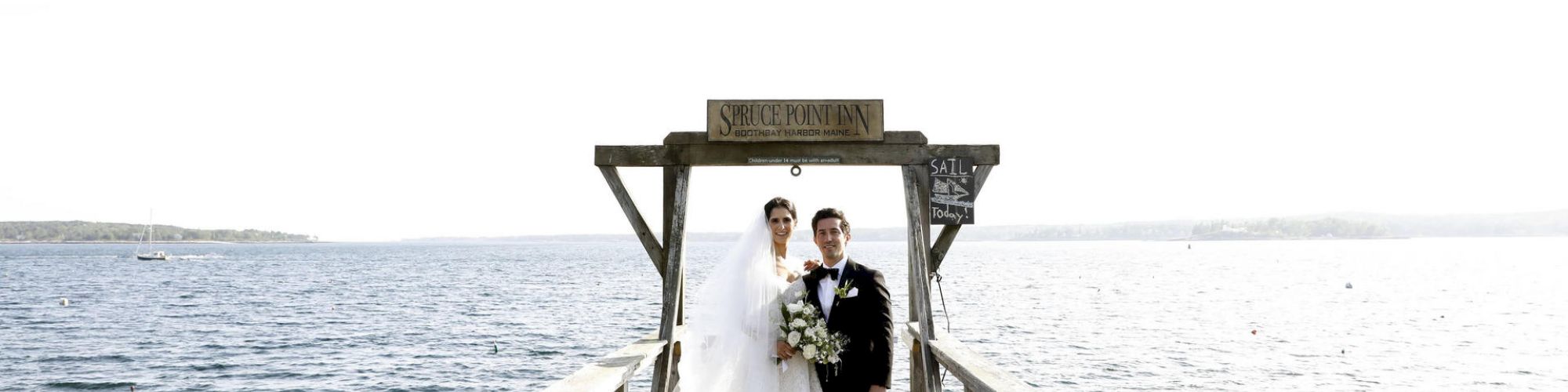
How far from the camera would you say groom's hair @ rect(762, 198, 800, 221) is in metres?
5.61

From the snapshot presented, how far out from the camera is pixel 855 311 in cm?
514

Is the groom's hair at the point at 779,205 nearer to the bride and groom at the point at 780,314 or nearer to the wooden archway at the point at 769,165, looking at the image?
the bride and groom at the point at 780,314

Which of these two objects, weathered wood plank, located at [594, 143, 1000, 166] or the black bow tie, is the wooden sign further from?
Result: the black bow tie

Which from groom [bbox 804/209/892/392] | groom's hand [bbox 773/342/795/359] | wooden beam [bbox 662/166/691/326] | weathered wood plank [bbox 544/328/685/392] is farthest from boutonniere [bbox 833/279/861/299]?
wooden beam [bbox 662/166/691/326]

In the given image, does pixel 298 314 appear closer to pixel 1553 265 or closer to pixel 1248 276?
pixel 1248 276

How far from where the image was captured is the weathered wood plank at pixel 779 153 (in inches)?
255

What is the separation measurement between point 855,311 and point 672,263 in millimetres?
1885

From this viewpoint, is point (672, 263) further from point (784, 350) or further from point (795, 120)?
point (784, 350)

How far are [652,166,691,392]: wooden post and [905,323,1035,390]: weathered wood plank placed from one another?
1.78 metres

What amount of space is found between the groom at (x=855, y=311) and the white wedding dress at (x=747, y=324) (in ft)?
0.97

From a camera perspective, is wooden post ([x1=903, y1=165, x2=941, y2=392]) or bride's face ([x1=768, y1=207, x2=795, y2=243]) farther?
wooden post ([x1=903, y1=165, x2=941, y2=392])

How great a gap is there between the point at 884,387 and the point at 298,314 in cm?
3914

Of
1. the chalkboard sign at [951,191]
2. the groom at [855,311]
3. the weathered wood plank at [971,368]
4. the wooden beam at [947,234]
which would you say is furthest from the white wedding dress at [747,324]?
the wooden beam at [947,234]

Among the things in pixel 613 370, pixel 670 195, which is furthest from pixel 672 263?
pixel 613 370
